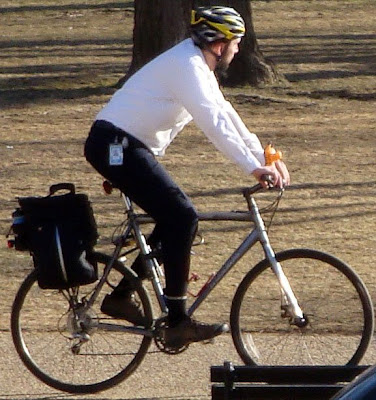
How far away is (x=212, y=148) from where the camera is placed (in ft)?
39.1

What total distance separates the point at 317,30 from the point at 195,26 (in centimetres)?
1809

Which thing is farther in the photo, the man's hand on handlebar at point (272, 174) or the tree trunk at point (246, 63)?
the tree trunk at point (246, 63)

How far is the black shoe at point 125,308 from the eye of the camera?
19.2 feet

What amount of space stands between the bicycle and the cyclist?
0.18m

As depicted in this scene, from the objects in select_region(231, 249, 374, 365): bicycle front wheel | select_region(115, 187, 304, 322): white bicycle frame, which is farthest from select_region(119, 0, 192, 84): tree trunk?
select_region(115, 187, 304, 322): white bicycle frame

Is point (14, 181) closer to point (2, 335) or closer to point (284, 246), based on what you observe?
point (284, 246)

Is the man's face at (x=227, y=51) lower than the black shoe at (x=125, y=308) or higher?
higher

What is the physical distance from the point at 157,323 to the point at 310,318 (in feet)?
2.94

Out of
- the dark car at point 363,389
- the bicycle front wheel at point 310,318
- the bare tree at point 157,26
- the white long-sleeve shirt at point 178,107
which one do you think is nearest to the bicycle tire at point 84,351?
the bicycle front wheel at point 310,318

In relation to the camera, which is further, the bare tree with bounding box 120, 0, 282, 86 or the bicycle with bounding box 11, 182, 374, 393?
the bare tree with bounding box 120, 0, 282, 86

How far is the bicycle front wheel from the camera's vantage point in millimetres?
5852

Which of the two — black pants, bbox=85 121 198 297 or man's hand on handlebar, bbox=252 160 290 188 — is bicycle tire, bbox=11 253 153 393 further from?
man's hand on handlebar, bbox=252 160 290 188

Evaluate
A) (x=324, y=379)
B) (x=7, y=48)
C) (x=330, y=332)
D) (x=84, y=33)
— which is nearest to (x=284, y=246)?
(x=330, y=332)

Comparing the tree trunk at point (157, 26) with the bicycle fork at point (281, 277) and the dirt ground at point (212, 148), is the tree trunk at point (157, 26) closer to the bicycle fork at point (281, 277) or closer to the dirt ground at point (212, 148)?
the dirt ground at point (212, 148)
